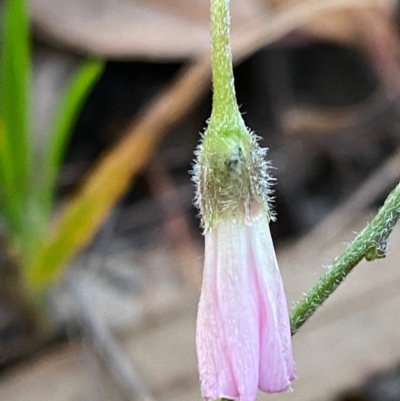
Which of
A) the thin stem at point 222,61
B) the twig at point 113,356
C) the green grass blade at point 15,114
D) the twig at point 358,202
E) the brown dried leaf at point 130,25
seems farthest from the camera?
the brown dried leaf at point 130,25

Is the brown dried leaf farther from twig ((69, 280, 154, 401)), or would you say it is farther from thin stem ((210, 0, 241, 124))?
thin stem ((210, 0, 241, 124))

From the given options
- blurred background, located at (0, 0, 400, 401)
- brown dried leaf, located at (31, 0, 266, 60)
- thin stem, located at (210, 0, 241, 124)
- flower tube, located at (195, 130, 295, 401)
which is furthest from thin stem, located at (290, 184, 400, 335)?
brown dried leaf, located at (31, 0, 266, 60)

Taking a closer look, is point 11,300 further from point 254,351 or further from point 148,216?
point 254,351

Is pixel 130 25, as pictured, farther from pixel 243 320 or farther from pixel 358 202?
pixel 243 320

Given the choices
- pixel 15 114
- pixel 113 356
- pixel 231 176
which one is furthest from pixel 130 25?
pixel 231 176

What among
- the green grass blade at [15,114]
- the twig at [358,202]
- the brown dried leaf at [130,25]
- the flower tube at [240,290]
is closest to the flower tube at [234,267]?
the flower tube at [240,290]

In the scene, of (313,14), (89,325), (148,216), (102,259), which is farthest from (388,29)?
(89,325)

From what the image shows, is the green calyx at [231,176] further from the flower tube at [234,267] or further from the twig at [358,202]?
the twig at [358,202]
